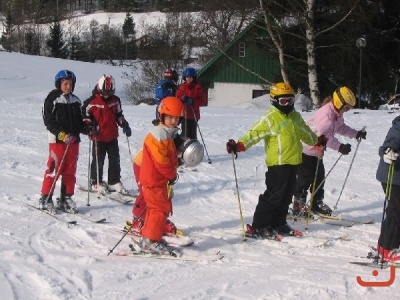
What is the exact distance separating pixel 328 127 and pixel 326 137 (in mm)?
148

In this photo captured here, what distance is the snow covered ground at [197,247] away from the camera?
162 inches

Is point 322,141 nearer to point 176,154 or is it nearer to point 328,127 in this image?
point 328,127

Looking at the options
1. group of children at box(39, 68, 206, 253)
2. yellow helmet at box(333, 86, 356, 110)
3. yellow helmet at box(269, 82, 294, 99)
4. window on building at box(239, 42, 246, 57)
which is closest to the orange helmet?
group of children at box(39, 68, 206, 253)

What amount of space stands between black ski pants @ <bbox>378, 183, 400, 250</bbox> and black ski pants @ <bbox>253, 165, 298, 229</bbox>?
0.99 m

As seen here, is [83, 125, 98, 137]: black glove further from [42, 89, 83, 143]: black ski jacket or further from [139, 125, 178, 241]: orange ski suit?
[139, 125, 178, 241]: orange ski suit

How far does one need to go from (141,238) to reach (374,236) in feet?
7.94

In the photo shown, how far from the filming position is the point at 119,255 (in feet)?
16.1

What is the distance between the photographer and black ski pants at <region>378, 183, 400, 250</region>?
4.75 metres

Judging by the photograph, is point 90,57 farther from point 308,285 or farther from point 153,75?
point 308,285

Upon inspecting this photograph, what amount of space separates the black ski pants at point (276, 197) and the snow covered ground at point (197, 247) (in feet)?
0.82

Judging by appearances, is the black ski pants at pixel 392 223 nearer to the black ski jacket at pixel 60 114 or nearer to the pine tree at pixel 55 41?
the black ski jacket at pixel 60 114

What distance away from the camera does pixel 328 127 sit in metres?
6.14

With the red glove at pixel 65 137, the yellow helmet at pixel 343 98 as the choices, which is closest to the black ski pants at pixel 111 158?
the red glove at pixel 65 137

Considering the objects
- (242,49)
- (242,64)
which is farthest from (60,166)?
(242,64)
